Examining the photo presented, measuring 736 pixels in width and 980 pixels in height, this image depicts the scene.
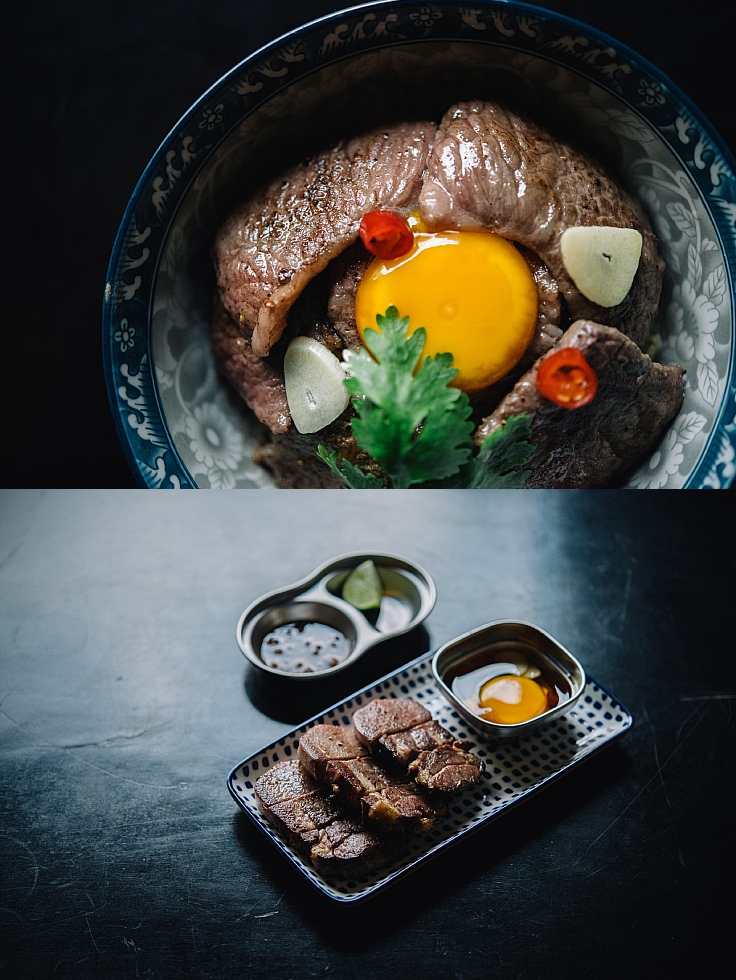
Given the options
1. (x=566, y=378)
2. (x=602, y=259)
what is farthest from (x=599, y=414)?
(x=602, y=259)

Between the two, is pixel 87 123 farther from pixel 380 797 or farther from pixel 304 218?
pixel 380 797

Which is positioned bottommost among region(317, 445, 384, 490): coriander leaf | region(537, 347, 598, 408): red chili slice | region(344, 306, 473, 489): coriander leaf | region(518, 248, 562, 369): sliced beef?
region(317, 445, 384, 490): coriander leaf

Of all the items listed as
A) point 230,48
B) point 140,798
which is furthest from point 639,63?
point 140,798

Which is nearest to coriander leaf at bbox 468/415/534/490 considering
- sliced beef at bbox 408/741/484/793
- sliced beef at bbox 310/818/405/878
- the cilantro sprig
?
the cilantro sprig

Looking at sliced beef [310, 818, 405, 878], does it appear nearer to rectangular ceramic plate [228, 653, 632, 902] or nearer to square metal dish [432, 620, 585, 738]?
rectangular ceramic plate [228, 653, 632, 902]

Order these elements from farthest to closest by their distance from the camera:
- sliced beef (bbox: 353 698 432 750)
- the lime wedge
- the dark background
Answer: the lime wedge < sliced beef (bbox: 353 698 432 750) < the dark background

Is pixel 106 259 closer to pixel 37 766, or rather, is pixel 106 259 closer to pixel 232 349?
pixel 232 349
